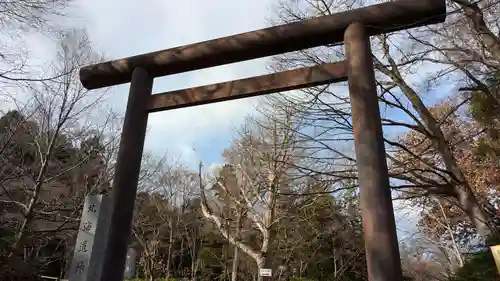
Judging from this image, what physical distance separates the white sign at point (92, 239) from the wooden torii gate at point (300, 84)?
0.89 m

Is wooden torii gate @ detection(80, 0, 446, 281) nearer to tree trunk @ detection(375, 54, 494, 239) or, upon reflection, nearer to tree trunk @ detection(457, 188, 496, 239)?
tree trunk @ detection(375, 54, 494, 239)

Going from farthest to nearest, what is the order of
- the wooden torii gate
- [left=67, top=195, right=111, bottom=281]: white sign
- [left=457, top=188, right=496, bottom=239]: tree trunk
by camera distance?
[left=457, top=188, right=496, bottom=239]: tree trunk, [left=67, top=195, right=111, bottom=281]: white sign, the wooden torii gate

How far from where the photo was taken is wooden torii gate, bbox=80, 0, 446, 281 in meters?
2.63

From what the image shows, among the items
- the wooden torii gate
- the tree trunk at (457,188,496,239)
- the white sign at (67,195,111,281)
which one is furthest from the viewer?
the tree trunk at (457,188,496,239)

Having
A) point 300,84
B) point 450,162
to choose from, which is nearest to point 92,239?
point 300,84

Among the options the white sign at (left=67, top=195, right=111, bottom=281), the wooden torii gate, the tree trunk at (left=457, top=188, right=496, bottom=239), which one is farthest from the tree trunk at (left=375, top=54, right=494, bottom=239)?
the white sign at (left=67, top=195, right=111, bottom=281)

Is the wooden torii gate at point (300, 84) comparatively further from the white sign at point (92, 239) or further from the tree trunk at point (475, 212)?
the tree trunk at point (475, 212)

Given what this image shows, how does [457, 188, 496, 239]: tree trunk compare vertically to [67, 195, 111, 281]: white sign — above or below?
above

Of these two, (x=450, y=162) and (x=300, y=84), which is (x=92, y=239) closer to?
(x=300, y=84)

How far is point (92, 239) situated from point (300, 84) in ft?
9.76

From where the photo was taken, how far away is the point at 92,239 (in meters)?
4.11

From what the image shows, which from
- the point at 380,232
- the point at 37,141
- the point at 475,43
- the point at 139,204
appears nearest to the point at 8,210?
the point at 37,141

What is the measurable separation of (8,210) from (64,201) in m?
2.43

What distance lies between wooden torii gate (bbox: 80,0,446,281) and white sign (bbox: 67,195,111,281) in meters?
0.89
